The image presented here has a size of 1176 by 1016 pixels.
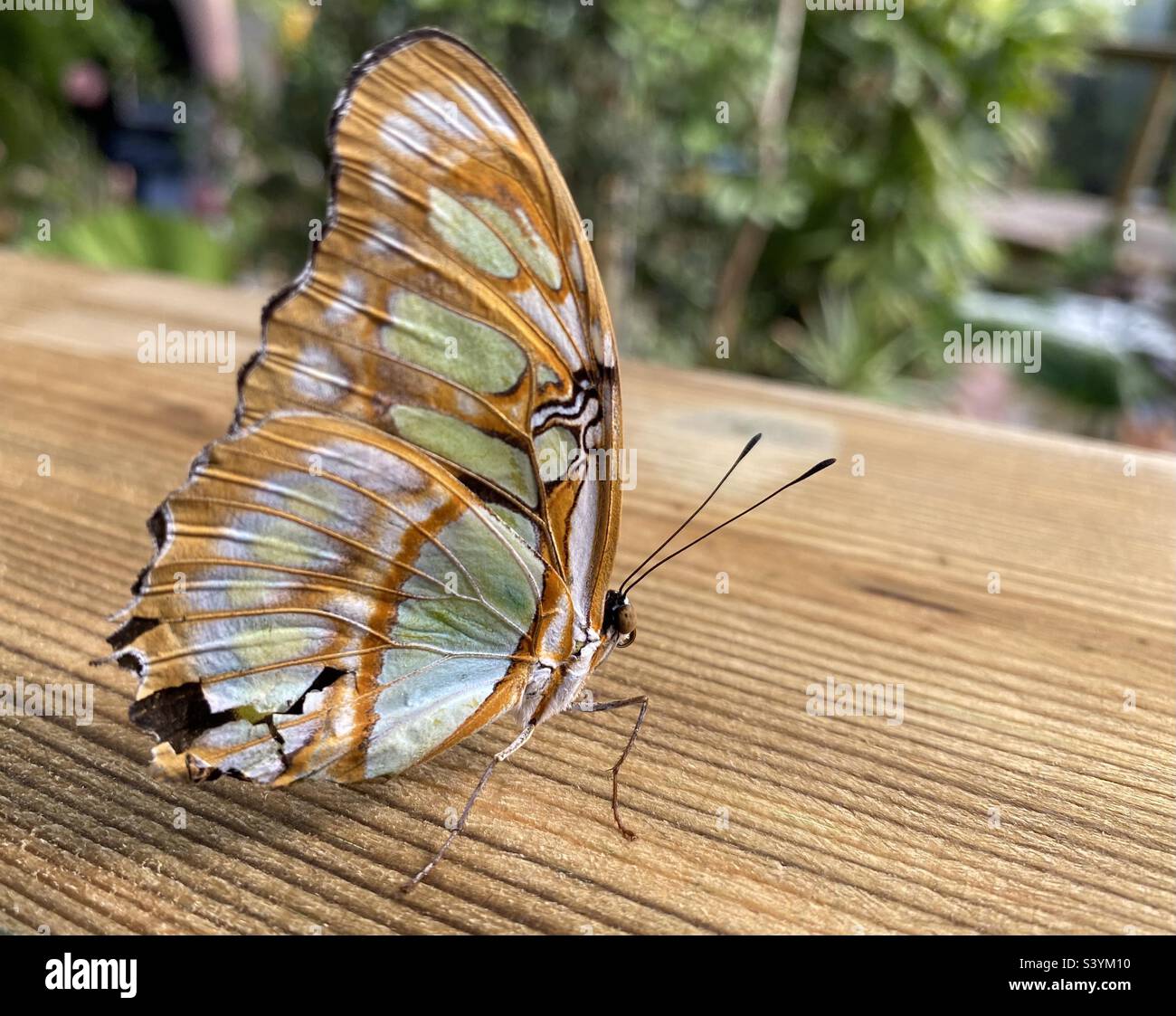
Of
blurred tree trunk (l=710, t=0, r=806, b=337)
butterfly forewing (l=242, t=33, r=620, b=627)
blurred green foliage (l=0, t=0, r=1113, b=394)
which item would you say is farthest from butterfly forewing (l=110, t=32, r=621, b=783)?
blurred tree trunk (l=710, t=0, r=806, b=337)

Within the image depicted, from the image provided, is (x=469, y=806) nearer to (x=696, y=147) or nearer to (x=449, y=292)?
(x=449, y=292)

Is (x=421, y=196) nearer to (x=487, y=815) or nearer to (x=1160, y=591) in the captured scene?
(x=487, y=815)

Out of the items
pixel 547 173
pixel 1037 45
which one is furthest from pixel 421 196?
pixel 1037 45

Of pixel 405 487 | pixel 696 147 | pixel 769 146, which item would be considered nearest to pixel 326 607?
pixel 405 487

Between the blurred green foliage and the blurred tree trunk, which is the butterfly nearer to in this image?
the blurred green foliage

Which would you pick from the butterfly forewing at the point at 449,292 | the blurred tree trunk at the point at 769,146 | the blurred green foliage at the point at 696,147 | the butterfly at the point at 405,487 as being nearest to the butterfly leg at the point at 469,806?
the butterfly at the point at 405,487

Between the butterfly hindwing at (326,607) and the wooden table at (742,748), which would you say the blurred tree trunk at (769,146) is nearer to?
the wooden table at (742,748)
